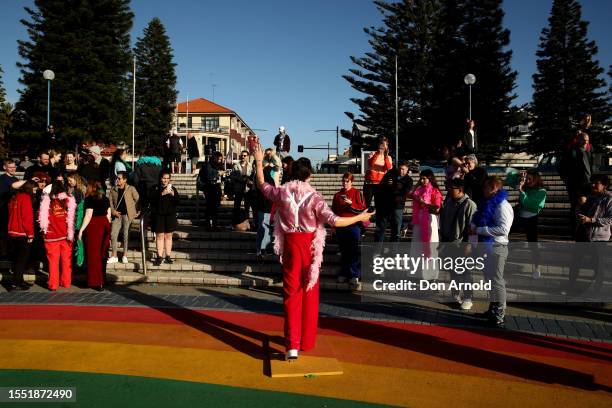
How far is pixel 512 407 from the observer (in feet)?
12.8

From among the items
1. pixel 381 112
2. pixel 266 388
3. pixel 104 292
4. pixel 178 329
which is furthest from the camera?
pixel 381 112

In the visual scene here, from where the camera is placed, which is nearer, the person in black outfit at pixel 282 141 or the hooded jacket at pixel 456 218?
the hooded jacket at pixel 456 218

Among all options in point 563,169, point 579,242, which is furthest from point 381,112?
point 579,242

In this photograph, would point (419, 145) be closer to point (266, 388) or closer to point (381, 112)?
point (381, 112)

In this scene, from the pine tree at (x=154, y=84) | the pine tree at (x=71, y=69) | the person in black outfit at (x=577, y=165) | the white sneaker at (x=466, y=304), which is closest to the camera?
the white sneaker at (x=466, y=304)

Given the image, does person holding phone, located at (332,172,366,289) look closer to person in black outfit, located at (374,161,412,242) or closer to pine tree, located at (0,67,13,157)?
person in black outfit, located at (374,161,412,242)

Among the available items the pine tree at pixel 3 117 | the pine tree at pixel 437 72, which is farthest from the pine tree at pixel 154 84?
the pine tree at pixel 437 72

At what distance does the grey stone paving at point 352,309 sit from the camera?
612 centimetres

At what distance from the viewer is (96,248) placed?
8.41 m

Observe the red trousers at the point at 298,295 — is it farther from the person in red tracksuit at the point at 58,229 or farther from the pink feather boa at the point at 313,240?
the person in red tracksuit at the point at 58,229

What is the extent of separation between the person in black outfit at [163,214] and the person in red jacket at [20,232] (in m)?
2.00

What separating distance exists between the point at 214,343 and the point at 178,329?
75 centimetres

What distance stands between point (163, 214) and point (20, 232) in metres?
2.30

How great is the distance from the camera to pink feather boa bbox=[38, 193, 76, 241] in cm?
819
